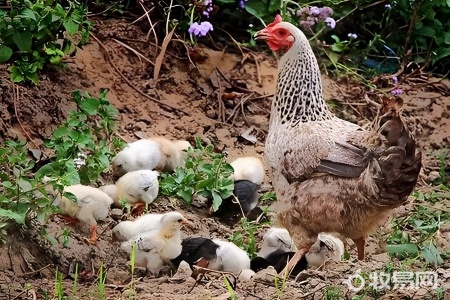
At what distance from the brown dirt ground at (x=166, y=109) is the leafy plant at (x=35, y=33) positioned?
25 cm

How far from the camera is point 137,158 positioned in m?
6.36

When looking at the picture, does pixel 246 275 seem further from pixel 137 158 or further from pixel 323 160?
pixel 137 158

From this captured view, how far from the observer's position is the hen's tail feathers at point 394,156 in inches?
190

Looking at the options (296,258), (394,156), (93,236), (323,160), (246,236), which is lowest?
(246,236)

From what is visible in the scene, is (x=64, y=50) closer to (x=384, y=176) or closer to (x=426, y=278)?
(x=384, y=176)

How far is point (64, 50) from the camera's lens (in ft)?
22.3

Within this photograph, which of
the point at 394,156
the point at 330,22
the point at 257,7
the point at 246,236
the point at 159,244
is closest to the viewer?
the point at 394,156

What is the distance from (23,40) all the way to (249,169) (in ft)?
6.05

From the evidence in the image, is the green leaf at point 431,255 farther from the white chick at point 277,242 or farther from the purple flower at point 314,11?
the purple flower at point 314,11

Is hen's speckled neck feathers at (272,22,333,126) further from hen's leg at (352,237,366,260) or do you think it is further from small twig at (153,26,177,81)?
small twig at (153,26,177,81)

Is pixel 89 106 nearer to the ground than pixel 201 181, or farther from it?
farther from it

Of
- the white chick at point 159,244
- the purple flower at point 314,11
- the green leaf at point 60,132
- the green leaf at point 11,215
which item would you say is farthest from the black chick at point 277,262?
the purple flower at point 314,11

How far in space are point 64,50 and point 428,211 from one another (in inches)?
114

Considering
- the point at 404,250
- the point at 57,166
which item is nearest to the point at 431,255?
the point at 404,250
